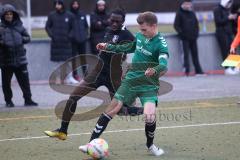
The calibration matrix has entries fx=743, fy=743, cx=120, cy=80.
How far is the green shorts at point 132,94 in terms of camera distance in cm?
946

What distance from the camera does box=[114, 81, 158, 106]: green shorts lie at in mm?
9457

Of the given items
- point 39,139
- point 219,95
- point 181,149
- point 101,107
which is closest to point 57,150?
point 39,139

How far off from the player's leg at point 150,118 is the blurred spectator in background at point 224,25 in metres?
10.8

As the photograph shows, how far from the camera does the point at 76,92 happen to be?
1057 centimetres

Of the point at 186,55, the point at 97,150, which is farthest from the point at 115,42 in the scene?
the point at 186,55

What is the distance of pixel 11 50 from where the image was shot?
1447 cm

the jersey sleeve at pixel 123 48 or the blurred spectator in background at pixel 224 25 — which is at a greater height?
the jersey sleeve at pixel 123 48

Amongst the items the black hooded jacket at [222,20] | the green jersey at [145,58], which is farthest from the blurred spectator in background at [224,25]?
the green jersey at [145,58]

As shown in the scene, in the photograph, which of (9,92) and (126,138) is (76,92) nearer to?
(126,138)

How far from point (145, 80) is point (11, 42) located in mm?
5505

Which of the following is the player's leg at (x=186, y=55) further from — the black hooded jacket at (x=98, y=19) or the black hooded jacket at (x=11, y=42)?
the black hooded jacket at (x=11, y=42)

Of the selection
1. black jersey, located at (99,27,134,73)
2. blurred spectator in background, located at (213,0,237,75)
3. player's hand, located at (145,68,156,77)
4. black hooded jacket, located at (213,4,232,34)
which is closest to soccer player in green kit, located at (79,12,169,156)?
player's hand, located at (145,68,156,77)

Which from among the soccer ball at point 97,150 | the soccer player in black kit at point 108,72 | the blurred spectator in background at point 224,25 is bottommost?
the blurred spectator in background at point 224,25

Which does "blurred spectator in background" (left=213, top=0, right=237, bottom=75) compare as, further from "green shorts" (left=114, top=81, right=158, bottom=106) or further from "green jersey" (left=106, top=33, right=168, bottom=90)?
"green shorts" (left=114, top=81, right=158, bottom=106)
